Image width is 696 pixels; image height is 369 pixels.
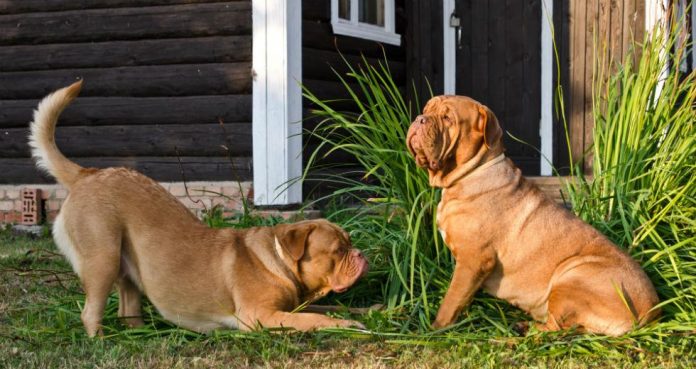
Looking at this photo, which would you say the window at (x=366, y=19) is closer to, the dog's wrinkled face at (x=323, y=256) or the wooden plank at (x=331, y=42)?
the wooden plank at (x=331, y=42)

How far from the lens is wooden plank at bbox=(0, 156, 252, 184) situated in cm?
853

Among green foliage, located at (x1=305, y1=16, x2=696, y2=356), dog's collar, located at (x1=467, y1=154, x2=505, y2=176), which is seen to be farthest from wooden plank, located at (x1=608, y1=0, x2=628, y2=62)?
dog's collar, located at (x1=467, y1=154, x2=505, y2=176)

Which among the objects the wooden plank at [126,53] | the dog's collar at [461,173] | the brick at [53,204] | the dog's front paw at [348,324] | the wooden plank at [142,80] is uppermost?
the wooden plank at [126,53]

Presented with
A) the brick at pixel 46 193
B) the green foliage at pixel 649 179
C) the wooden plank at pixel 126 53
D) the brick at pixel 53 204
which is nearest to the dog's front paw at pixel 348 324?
the green foliage at pixel 649 179

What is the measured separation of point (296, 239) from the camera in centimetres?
461

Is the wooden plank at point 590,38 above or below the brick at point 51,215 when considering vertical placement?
above

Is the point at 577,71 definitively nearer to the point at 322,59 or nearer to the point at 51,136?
the point at 322,59

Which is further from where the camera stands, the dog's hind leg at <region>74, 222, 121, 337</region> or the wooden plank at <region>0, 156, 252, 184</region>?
the wooden plank at <region>0, 156, 252, 184</region>

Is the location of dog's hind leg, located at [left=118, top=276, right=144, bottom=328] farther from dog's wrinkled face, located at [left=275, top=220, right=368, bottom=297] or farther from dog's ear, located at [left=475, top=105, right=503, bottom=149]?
dog's ear, located at [left=475, top=105, right=503, bottom=149]

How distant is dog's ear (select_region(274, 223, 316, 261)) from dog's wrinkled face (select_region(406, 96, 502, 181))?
2.16 feet

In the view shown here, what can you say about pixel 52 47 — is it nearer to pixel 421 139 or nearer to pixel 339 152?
pixel 339 152

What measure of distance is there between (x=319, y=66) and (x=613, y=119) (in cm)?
386

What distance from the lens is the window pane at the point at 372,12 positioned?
9668mm

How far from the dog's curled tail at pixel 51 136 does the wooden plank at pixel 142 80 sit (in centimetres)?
372
